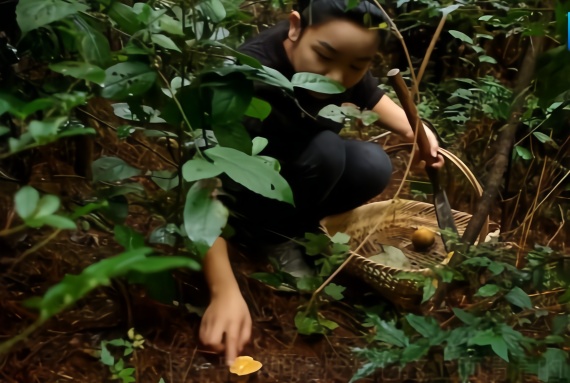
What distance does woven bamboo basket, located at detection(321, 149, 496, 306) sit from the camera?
1300 mm

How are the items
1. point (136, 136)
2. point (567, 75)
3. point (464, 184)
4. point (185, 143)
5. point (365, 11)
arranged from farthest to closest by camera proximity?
point (464, 184)
point (136, 136)
point (365, 11)
point (185, 143)
point (567, 75)

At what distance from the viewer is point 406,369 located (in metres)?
1.00

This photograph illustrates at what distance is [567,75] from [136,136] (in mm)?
749

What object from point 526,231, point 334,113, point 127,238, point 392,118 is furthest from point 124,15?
point 526,231

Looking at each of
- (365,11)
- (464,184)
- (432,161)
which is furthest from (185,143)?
(464,184)

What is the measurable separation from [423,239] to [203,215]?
0.92 metres

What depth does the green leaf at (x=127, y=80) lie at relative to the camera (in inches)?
31.4

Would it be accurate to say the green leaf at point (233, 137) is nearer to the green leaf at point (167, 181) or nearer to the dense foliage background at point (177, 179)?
the dense foliage background at point (177, 179)

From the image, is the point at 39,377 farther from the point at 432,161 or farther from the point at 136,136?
the point at 432,161

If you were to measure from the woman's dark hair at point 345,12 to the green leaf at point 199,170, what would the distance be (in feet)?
1.57

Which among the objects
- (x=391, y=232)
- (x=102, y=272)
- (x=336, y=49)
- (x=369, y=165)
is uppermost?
(x=102, y=272)

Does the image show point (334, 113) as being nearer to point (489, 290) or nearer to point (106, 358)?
point (489, 290)

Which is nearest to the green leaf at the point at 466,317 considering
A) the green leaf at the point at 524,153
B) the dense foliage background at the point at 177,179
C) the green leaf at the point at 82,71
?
the dense foliage background at the point at 177,179

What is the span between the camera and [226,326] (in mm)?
1010
